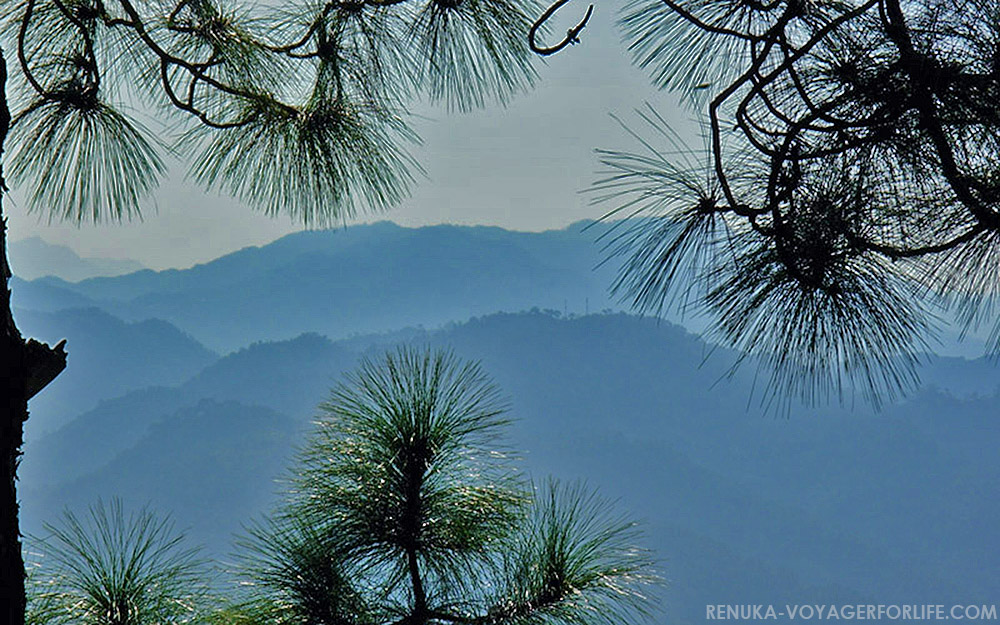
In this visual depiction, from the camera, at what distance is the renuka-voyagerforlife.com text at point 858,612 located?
573 centimetres

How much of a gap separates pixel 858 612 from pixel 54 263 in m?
4.81

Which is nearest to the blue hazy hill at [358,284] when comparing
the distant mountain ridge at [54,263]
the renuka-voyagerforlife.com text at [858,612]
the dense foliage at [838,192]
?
the distant mountain ridge at [54,263]

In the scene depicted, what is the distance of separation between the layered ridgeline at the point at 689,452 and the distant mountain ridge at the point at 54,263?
1350mm

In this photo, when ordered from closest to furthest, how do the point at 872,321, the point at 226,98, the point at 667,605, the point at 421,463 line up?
the point at 872,321 → the point at 421,463 → the point at 226,98 → the point at 667,605

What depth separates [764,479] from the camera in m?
6.36

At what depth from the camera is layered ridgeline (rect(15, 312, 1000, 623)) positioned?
6250 millimetres

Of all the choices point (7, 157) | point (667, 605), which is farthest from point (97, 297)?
point (7, 157)

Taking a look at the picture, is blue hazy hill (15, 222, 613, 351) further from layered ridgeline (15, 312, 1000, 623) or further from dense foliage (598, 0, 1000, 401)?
dense foliage (598, 0, 1000, 401)

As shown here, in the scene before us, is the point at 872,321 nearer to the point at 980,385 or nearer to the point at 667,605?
the point at 667,605

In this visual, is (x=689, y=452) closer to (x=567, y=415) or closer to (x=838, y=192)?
(x=567, y=415)

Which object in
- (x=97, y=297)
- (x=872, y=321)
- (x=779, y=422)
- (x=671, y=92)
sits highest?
(x=97, y=297)

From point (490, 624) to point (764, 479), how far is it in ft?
18.5

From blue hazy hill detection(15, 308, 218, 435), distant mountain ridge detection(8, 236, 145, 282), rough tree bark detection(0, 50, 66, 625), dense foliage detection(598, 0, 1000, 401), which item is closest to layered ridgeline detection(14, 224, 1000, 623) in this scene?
blue hazy hill detection(15, 308, 218, 435)

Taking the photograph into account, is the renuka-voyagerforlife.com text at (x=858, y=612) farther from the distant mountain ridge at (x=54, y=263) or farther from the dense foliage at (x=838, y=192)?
the dense foliage at (x=838, y=192)
